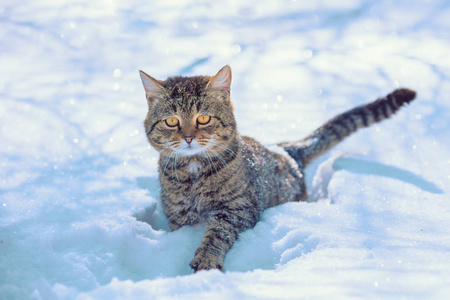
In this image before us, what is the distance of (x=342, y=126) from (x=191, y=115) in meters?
1.65

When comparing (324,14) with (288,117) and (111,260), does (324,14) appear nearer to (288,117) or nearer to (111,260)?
(288,117)

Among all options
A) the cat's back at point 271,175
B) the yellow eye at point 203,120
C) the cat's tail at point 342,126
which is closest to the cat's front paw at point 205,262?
the cat's back at point 271,175

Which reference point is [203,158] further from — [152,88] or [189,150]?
[152,88]

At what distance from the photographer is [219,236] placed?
2.19 meters

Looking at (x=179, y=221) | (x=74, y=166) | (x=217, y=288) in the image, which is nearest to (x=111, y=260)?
(x=179, y=221)

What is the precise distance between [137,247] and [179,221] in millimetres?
392

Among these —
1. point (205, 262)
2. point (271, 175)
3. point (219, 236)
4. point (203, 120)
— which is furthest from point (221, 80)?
point (205, 262)

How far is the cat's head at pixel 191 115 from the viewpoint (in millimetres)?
2344

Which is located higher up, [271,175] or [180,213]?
[271,175]

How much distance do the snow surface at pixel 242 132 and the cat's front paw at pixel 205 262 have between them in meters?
0.07

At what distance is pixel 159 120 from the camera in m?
2.46

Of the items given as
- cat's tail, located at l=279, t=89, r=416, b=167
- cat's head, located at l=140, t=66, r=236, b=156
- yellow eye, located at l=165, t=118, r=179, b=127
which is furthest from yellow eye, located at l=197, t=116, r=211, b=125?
cat's tail, located at l=279, t=89, r=416, b=167

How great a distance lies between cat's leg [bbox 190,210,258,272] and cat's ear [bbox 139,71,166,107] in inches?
31.8

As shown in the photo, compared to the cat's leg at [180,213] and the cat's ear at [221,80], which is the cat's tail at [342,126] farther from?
the cat's leg at [180,213]
